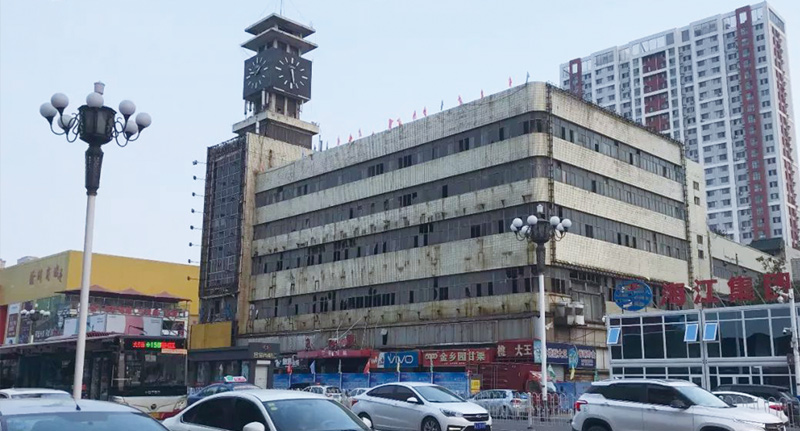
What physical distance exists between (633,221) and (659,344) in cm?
1667

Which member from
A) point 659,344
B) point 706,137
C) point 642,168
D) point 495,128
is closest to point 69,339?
point 659,344

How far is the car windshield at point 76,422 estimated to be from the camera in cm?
718

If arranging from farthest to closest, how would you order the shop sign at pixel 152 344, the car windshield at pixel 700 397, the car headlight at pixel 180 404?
the shop sign at pixel 152 344 < the car headlight at pixel 180 404 < the car windshield at pixel 700 397

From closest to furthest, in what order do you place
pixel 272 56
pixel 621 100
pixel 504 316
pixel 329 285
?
1. pixel 504 316
2. pixel 329 285
3. pixel 272 56
4. pixel 621 100

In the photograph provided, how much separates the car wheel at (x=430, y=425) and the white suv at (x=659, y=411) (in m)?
3.34

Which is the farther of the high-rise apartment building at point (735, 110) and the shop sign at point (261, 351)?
the high-rise apartment building at point (735, 110)

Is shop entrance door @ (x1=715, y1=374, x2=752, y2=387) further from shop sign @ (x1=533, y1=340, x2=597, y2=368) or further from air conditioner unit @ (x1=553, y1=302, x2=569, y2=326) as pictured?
air conditioner unit @ (x1=553, y1=302, x2=569, y2=326)

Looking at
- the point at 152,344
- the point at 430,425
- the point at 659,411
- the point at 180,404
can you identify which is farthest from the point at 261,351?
the point at 659,411

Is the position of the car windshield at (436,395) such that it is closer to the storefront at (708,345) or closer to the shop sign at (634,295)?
the storefront at (708,345)

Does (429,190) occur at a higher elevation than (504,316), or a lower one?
higher

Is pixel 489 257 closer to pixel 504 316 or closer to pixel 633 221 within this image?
pixel 504 316

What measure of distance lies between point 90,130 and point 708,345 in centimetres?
3075

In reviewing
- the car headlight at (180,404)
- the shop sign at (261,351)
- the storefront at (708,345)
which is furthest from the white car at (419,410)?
the storefront at (708,345)

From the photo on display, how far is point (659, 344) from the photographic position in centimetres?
3969
